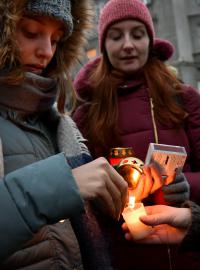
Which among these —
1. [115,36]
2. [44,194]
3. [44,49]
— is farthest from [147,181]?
[115,36]

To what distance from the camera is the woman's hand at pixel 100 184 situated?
3.65 feet

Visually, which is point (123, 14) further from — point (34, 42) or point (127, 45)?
point (34, 42)

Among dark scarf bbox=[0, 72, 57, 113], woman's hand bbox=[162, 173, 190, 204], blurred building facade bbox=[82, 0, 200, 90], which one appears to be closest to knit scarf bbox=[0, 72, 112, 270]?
dark scarf bbox=[0, 72, 57, 113]

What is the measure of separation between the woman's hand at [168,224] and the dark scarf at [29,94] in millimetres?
651

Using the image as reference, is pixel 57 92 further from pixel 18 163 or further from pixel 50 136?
pixel 18 163

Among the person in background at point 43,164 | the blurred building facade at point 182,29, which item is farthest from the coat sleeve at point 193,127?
the blurred building facade at point 182,29

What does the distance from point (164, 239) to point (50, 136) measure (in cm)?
72

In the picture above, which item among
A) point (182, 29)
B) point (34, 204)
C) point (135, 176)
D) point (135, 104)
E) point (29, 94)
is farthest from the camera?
point (182, 29)

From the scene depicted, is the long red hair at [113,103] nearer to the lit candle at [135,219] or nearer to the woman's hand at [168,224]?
the woman's hand at [168,224]

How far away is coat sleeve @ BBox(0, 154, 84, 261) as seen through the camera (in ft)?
3.48

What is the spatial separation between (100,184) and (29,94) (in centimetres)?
65

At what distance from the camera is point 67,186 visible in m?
1.09

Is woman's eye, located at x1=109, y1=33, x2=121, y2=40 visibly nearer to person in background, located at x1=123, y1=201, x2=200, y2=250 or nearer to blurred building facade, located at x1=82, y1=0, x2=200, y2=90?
person in background, located at x1=123, y1=201, x2=200, y2=250

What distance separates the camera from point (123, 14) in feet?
8.39
